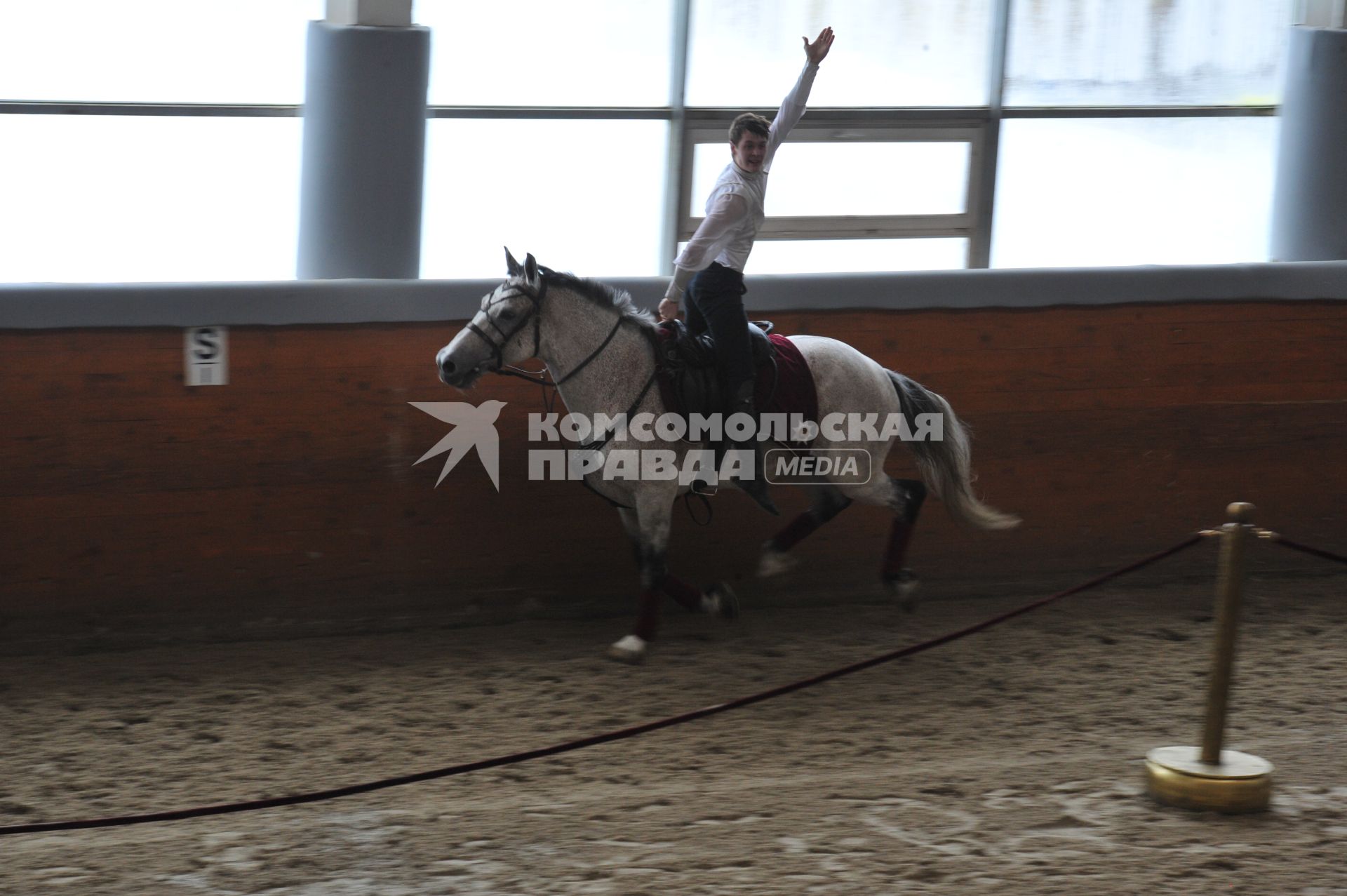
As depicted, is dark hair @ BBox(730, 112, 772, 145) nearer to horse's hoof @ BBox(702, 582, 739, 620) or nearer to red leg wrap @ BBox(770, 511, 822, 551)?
red leg wrap @ BBox(770, 511, 822, 551)

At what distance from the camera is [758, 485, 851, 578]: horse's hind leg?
688cm

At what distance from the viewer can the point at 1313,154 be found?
8172 mm

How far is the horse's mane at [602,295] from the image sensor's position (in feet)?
20.8

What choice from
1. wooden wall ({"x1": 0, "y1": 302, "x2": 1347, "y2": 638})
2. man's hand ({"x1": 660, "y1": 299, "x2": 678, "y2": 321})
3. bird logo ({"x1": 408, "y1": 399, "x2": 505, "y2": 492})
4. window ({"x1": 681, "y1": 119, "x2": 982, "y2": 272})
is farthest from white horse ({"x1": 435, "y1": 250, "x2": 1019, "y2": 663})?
window ({"x1": 681, "y1": 119, "x2": 982, "y2": 272})

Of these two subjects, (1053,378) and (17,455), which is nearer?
(17,455)

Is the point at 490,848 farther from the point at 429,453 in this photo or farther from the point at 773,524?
the point at 773,524

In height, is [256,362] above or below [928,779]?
above

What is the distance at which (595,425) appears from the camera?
640cm

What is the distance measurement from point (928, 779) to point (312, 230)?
11.6 feet

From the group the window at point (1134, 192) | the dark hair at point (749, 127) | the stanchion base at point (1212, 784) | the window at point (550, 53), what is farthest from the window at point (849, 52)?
the stanchion base at point (1212, 784)

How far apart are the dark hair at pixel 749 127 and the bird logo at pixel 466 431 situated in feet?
5.45

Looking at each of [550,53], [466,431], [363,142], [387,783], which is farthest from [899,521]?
[387,783]

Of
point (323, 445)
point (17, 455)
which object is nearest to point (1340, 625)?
point (323, 445)

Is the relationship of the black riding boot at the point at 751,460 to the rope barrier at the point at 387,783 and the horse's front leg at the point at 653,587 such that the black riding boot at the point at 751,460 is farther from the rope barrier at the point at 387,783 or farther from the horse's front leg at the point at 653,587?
the rope barrier at the point at 387,783
